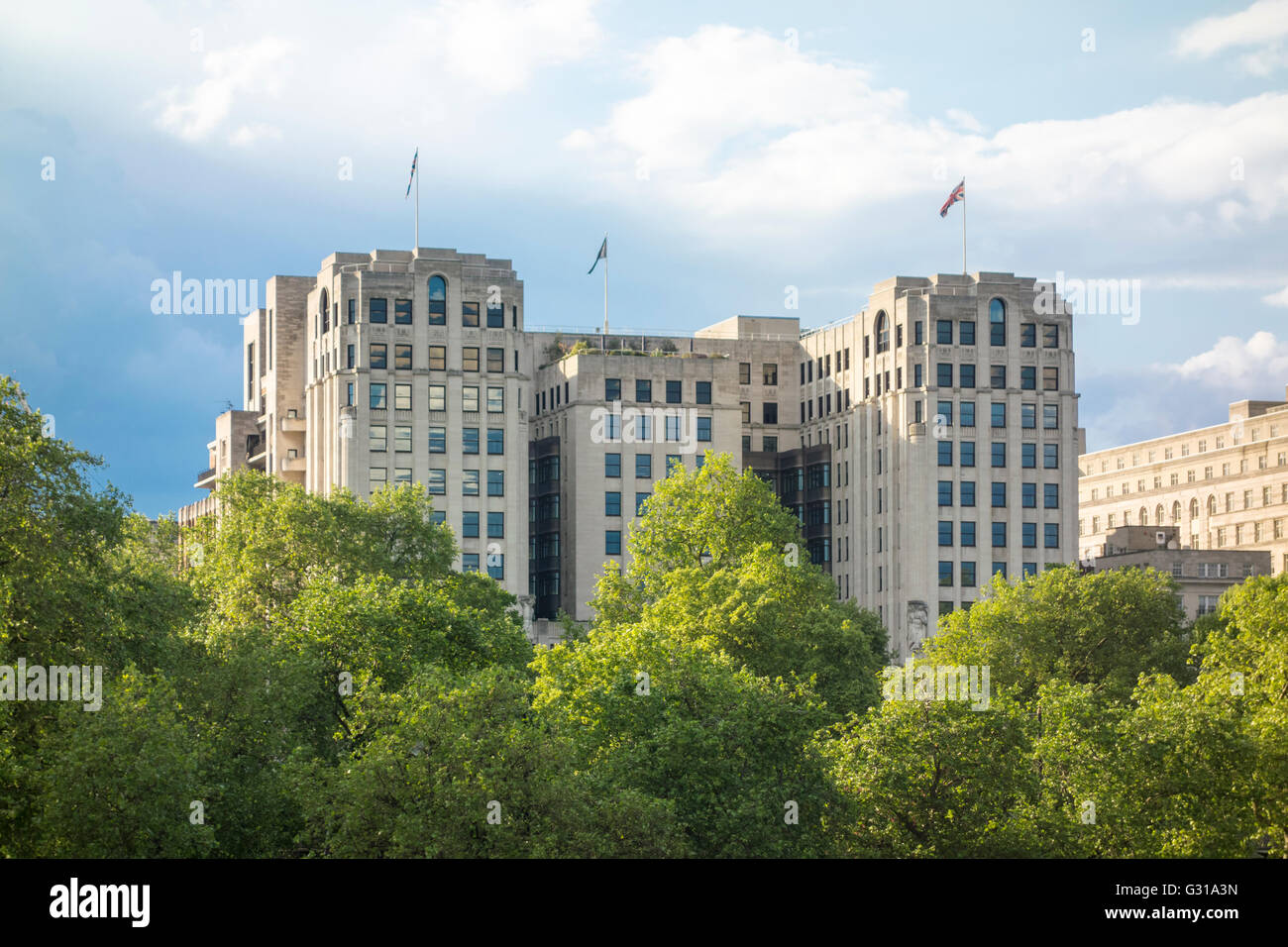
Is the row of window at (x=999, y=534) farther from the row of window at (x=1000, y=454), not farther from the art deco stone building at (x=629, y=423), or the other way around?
the row of window at (x=1000, y=454)

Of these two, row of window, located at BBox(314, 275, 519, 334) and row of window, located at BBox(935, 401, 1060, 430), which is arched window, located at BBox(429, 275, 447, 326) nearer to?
row of window, located at BBox(314, 275, 519, 334)

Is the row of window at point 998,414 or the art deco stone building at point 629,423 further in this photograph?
the row of window at point 998,414

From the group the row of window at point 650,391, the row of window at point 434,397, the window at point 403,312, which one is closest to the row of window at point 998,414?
the row of window at point 650,391

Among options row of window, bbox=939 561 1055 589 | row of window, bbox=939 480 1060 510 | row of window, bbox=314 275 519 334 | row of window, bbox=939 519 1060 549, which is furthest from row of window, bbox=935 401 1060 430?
row of window, bbox=314 275 519 334

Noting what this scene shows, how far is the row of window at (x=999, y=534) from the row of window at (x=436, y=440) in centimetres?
4192

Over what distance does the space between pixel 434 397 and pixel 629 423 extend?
60.2 feet

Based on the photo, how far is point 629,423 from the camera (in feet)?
528

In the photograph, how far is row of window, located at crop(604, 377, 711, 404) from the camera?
533 ft

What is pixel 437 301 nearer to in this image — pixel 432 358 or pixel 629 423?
pixel 432 358

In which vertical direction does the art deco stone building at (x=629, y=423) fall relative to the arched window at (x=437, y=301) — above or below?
below

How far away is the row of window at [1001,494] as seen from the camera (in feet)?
540
